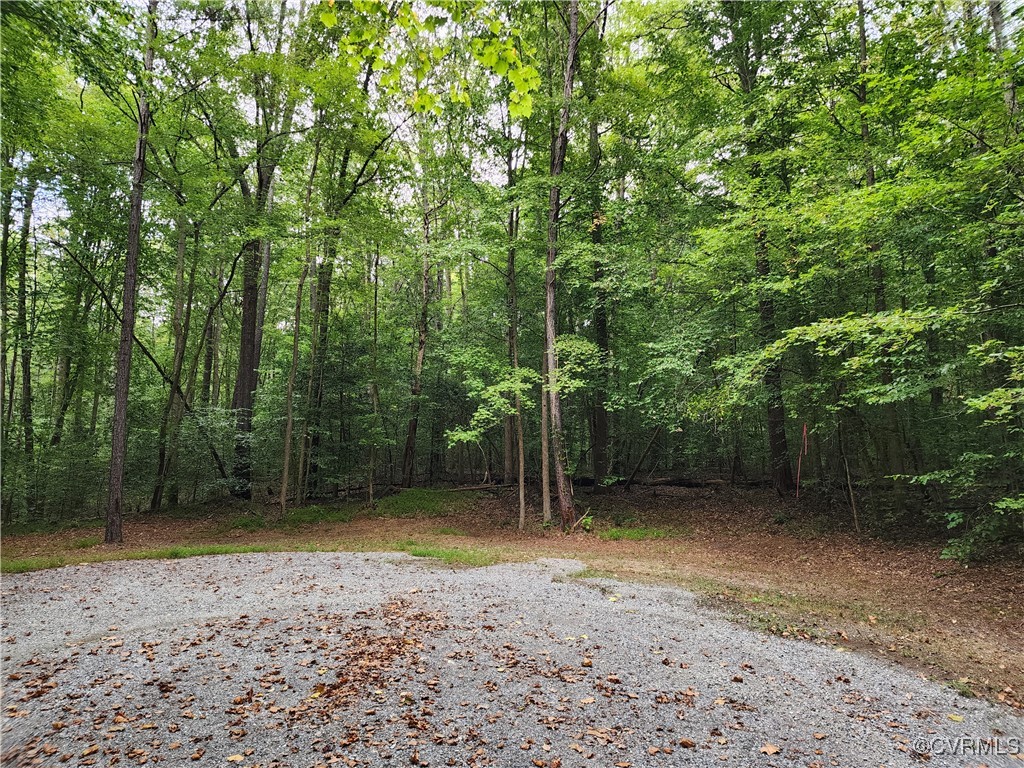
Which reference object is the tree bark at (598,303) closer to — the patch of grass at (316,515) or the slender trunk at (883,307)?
the slender trunk at (883,307)

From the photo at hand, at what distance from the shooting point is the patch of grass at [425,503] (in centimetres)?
1619

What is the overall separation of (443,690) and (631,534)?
32.4 feet

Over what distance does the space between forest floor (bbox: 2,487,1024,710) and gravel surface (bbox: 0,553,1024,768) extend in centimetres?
108

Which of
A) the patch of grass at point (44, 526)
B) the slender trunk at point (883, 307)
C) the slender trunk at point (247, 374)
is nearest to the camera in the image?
the slender trunk at point (883, 307)

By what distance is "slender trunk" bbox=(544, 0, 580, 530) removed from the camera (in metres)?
12.9

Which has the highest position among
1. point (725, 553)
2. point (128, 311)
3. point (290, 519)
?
point (128, 311)

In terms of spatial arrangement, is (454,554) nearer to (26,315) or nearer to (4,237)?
(4,237)

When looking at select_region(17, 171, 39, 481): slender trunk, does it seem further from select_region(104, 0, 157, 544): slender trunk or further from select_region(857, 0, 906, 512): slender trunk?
select_region(857, 0, 906, 512): slender trunk

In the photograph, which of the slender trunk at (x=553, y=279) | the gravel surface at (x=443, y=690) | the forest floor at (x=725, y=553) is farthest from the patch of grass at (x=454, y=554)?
the slender trunk at (x=553, y=279)

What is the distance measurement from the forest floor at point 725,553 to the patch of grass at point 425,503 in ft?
0.23

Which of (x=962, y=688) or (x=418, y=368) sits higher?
(x=418, y=368)

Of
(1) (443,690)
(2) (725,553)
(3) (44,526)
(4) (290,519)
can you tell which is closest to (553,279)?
(2) (725,553)

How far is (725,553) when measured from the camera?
11.1 metres

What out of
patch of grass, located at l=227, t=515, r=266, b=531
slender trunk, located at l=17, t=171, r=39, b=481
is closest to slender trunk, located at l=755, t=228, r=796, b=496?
patch of grass, located at l=227, t=515, r=266, b=531
